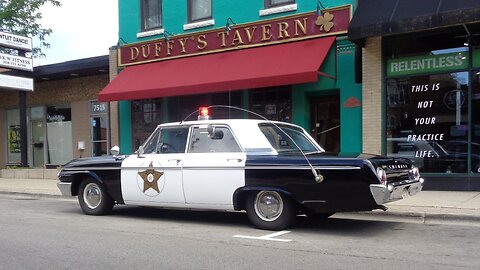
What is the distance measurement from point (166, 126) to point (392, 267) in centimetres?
453

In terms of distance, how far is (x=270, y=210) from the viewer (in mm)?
7402

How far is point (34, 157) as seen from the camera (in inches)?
817

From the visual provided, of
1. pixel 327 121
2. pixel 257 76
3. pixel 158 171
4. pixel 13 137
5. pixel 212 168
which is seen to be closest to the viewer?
pixel 212 168

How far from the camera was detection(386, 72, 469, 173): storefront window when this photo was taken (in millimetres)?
10953

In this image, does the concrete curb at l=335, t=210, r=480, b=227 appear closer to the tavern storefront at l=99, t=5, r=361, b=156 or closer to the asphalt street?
the asphalt street

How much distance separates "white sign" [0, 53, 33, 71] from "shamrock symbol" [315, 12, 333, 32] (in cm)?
1088

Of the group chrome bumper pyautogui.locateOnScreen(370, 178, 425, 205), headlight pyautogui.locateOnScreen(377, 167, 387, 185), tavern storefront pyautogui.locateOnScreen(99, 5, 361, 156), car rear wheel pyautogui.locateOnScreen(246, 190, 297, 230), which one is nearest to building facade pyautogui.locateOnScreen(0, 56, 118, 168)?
tavern storefront pyautogui.locateOnScreen(99, 5, 361, 156)

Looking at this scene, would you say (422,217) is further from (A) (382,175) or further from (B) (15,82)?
(B) (15,82)

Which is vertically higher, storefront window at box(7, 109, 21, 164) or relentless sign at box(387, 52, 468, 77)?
relentless sign at box(387, 52, 468, 77)

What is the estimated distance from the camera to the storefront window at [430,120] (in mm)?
10953

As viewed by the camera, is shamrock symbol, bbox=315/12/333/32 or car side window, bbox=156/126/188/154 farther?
shamrock symbol, bbox=315/12/333/32

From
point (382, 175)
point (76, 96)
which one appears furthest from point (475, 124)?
point (76, 96)

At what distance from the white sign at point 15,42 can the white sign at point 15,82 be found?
1.10 meters

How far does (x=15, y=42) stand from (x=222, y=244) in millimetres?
14128
